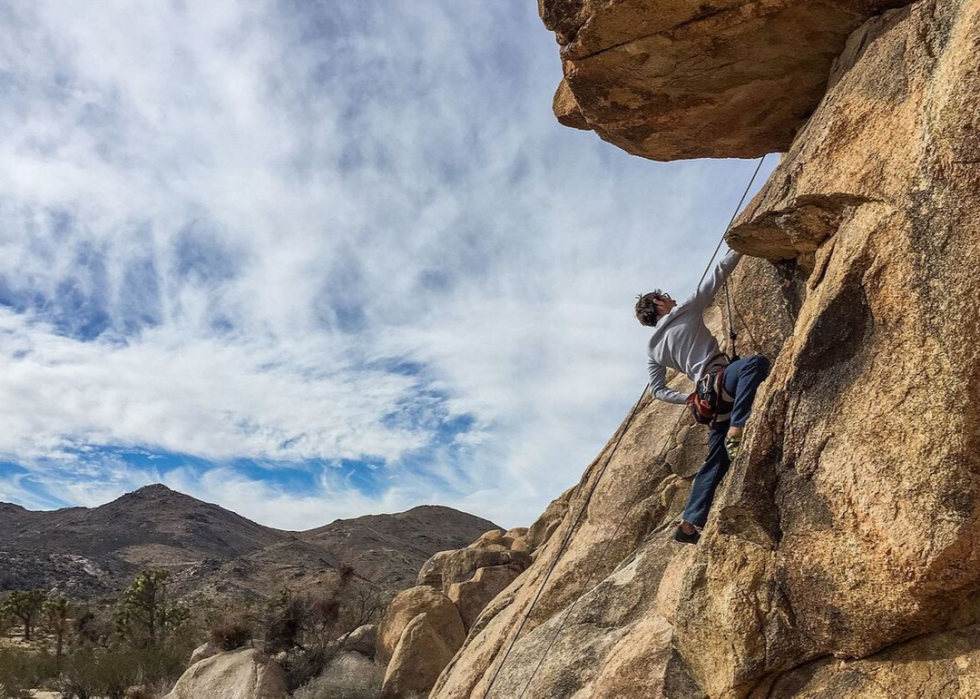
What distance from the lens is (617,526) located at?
882 cm

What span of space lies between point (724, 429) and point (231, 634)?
18279 millimetres

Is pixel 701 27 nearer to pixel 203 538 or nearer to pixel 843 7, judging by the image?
pixel 843 7

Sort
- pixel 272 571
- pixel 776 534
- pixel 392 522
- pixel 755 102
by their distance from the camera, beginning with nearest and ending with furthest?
pixel 776 534, pixel 755 102, pixel 272 571, pixel 392 522

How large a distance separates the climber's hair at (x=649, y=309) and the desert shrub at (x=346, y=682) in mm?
11880

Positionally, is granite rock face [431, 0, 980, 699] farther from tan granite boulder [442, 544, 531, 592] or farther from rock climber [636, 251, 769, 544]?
tan granite boulder [442, 544, 531, 592]

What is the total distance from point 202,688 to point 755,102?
16.5 meters

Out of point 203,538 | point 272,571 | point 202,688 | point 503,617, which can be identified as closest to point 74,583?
point 272,571

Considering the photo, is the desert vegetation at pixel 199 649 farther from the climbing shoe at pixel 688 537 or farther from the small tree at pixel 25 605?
the climbing shoe at pixel 688 537

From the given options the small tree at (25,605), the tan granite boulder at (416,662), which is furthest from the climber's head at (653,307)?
the small tree at (25,605)

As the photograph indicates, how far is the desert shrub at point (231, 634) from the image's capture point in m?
19.9

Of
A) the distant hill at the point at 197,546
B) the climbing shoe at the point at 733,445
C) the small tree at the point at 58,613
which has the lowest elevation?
the climbing shoe at the point at 733,445

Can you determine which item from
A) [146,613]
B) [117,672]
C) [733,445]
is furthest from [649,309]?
[146,613]

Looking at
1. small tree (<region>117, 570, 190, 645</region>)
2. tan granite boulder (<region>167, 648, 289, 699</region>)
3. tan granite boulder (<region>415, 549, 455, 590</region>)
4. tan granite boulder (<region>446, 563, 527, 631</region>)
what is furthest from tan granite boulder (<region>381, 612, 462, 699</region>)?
small tree (<region>117, 570, 190, 645</region>)

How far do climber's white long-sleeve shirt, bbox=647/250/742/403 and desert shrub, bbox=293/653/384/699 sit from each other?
1193 centimetres
